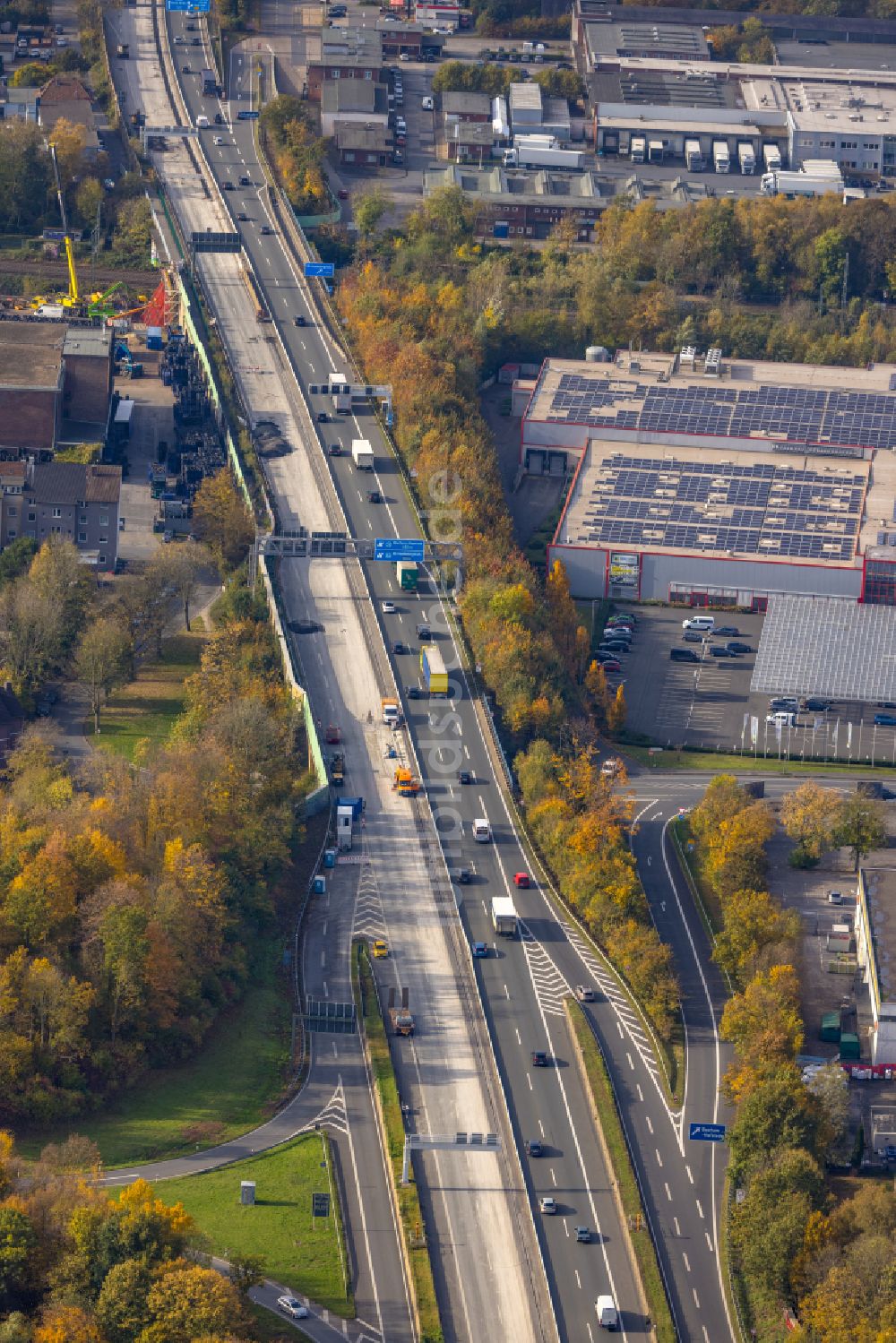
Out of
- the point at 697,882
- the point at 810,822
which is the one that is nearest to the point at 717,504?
the point at 810,822

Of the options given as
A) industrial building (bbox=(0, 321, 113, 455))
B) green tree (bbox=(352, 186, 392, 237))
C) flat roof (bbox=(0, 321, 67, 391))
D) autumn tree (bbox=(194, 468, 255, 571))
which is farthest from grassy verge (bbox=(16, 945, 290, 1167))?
green tree (bbox=(352, 186, 392, 237))

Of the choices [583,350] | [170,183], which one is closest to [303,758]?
[583,350]

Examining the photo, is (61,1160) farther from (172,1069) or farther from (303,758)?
(303,758)

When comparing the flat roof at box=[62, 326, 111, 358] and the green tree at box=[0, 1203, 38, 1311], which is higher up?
the green tree at box=[0, 1203, 38, 1311]

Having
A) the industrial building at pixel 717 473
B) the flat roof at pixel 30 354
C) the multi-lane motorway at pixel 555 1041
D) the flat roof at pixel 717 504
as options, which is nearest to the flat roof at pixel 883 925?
the multi-lane motorway at pixel 555 1041

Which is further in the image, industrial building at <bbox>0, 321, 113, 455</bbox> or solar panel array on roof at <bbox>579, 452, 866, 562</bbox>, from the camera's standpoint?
solar panel array on roof at <bbox>579, 452, 866, 562</bbox>

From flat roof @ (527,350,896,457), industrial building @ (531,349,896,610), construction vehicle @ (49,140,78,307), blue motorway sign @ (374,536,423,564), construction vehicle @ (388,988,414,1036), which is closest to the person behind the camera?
construction vehicle @ (388,988,414,1036)

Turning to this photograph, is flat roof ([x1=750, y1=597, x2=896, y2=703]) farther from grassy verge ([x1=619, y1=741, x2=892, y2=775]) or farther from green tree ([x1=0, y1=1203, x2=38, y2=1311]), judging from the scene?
green tree ([x1=0, y1=1203, x2=38, y2=1311])
